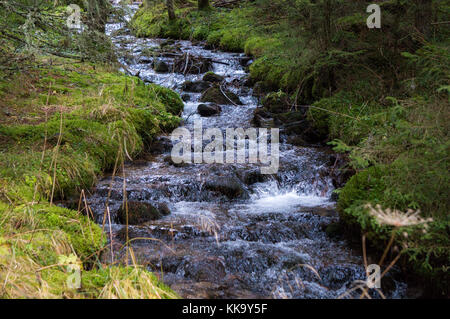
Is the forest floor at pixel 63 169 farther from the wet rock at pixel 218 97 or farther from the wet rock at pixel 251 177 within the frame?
the wet rock at pixel 251 177

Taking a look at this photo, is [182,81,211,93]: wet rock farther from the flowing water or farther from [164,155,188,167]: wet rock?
[164,155,188,167]: wet rock

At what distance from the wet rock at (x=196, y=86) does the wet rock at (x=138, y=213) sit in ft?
24.1

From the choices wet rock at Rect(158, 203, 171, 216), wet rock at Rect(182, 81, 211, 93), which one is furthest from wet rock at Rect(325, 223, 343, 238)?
wet rock at Rect(182, 81, 211, 93)

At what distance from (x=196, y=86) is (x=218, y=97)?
1.31m

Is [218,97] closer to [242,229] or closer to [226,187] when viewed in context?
[226,187]

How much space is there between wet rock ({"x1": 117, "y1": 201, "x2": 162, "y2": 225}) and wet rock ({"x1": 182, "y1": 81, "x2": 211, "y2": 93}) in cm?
736

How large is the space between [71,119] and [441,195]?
6643mm

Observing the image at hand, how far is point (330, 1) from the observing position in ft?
24.7

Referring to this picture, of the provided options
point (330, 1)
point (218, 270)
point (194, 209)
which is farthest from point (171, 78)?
point (218, 270)

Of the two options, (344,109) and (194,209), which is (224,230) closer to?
(194,209)

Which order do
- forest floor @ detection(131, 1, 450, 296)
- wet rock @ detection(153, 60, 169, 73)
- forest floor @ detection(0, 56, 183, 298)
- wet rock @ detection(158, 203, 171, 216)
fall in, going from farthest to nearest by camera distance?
wet rock @ detection(153, 60, 169, 73), wet rock @ detection(158, 203, 171, 216), forest floor @ detection(131, 1, 450, 296), forest floor @ detection(0, 56, 183, 298)

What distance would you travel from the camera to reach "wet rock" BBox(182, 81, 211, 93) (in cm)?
1231
